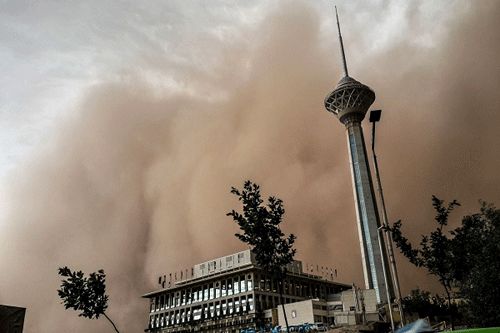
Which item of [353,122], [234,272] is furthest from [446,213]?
[234,272]

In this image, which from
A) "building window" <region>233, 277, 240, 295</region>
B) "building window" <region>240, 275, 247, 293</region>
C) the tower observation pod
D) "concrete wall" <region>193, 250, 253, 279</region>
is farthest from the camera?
"concrete wall" <region>193, 250, 253, 279</region>

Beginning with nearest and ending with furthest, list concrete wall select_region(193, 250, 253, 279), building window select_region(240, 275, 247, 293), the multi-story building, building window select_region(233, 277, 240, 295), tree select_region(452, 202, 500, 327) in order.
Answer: tree select_region(452, 202, 500, 327) < the multi-story building < building window select_region(240, 275, 247, 293) < building window select_region(233, 277, 240, 295) < concrete wall select_region(193, 250, 253, 279)

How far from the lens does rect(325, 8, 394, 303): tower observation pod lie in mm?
117375

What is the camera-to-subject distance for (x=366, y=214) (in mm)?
123500

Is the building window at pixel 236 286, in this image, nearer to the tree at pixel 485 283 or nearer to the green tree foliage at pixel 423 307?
the green tree foliage at pixel 423 307

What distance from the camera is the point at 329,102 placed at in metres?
149

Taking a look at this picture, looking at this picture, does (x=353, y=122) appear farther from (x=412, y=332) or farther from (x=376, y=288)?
(x=412, y=332)

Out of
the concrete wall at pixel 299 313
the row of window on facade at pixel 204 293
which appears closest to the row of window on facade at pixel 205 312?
the row of window on facade at pixel 204 293

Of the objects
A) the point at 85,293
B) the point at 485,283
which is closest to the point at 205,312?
the point at 85,293

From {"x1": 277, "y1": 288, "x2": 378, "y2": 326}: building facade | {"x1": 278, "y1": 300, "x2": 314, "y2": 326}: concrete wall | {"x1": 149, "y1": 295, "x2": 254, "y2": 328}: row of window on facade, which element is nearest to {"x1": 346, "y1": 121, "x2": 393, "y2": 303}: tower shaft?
{"x1": 277, "y1": 288, "x2": 378, "y2": 326}: building facade

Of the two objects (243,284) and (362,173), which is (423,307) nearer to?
(362,173)

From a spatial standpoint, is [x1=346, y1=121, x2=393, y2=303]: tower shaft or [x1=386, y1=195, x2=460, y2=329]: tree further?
[x1=346, y1=121, x2=393, y2=303]: tower shaft

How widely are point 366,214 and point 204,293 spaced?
67.5 metres

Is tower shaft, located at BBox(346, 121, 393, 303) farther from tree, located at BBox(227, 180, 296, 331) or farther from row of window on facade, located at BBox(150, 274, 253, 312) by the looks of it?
tree, located at BBox(227, 180, 296, 331)
